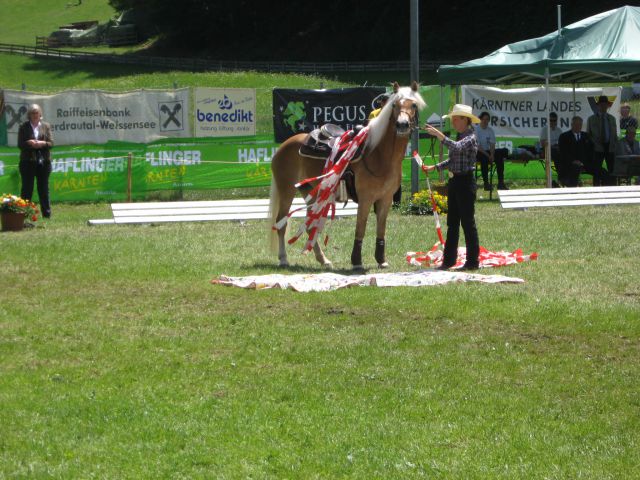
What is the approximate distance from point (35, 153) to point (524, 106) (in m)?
12.5

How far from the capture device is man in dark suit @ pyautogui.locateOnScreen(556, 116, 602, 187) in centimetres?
2253

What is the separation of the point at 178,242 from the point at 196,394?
26.4ft

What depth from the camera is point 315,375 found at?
25.2 ft

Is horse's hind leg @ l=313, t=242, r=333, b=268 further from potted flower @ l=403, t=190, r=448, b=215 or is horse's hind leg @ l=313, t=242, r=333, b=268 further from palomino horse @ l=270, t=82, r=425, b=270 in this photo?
potted flower @ l=403, t=190, r=448, b=215

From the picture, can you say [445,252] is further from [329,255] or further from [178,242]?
[178,242]

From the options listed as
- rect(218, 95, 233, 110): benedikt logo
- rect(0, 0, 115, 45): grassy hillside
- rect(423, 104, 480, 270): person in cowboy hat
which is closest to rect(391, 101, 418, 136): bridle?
rect(423, 104, 480, 270): person in cowboy hat

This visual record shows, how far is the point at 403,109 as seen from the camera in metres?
11.6

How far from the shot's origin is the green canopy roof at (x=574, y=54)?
68.1 feet

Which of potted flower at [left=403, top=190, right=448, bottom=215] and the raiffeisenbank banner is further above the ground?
the raiffeisenbank banner

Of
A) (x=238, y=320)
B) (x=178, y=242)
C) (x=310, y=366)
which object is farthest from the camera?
(x=178, y=242)

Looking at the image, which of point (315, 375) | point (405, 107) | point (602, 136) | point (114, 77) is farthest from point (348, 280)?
point (114, 77)

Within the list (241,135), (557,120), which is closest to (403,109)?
Result: (241,135)

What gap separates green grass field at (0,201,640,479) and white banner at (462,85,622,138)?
1275cm

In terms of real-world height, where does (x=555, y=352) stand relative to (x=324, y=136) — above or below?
below
